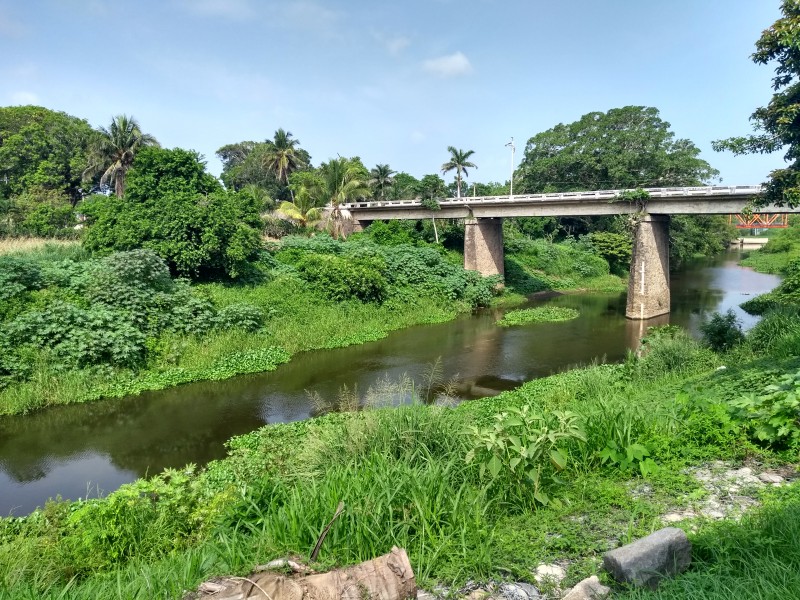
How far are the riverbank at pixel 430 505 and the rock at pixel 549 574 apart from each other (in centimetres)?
7

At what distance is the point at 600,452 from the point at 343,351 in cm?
1330

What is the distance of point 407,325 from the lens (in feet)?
75.6

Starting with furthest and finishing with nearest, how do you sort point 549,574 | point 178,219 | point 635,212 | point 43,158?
point 43,158
point 635,212
point 178,219
point 549,574

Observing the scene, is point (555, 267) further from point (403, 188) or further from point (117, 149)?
point (117, 149)

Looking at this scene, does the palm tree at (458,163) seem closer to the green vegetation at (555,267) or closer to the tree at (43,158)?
the green vegetation at (555,267)

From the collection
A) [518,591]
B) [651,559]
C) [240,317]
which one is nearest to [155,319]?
[240,317]

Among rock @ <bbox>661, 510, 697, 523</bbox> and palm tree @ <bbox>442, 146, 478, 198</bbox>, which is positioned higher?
palm tree @ <bbox>442, 146, 478, 198</bbox>

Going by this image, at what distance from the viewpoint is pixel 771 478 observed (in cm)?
529

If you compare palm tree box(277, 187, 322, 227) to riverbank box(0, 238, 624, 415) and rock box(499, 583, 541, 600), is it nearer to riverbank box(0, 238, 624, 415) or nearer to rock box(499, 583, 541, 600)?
riverbank box(0, 238, 624, 415)

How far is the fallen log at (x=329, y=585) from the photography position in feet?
11.0

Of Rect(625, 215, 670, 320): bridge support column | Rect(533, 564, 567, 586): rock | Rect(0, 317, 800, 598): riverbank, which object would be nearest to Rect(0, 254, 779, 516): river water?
Rect(625, 215, 670, 320): bridge support column

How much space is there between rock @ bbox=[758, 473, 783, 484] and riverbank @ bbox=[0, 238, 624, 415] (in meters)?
13.3

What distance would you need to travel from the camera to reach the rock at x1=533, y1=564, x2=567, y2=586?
4.04 m

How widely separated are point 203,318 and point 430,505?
13757 mm
